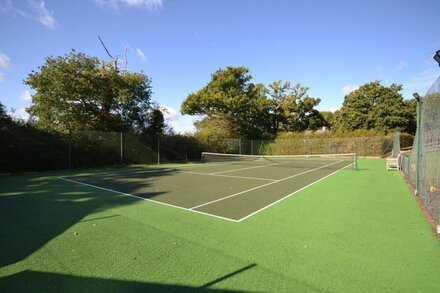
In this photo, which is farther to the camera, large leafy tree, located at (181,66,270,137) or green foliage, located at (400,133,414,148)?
large leafy tree, located at (181,66,270,137)

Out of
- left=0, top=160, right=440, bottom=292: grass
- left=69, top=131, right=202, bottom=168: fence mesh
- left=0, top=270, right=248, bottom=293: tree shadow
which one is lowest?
left=0, top=270, right=248, bottom=293: tree shadow

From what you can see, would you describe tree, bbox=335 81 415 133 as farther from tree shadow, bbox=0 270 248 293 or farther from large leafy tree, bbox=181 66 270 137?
tree shadow, bbox=0 270 248 293

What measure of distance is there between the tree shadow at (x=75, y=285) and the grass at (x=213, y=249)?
0.4 inches

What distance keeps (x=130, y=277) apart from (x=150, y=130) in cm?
2065

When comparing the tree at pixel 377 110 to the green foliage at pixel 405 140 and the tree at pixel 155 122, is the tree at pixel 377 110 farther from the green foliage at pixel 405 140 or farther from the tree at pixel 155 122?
the tree at pixel 155 122

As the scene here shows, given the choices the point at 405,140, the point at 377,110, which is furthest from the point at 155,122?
the point at 377,110

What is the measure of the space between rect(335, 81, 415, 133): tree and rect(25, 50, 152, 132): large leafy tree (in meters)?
36.2

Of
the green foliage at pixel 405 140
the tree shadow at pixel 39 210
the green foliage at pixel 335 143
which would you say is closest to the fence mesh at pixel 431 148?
the tree shadow at pixel 39 210

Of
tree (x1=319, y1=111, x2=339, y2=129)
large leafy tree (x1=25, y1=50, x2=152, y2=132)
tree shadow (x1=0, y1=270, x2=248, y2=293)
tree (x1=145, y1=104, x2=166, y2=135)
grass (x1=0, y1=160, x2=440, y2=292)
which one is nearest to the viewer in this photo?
tree shadow (x1=0, y1=270, x2=248, y2=293)

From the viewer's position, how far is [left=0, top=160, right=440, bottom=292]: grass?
112 inches

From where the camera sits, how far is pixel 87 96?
730 inches

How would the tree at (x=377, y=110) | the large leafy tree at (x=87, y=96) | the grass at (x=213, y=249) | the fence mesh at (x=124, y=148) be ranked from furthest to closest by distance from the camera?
the tree at (x=377, y=110)
the large leafy tree at (x=87, y=96)
the fence mesh at (x=124, y=148)
the grass at (x=213, y=249)

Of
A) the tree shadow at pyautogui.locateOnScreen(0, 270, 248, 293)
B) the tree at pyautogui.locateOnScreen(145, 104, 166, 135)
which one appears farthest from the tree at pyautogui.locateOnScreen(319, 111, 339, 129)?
the tree shadow at pyautogui.locateOnScreen(0, 270, 248, 293)

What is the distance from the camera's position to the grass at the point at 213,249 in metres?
2.85
